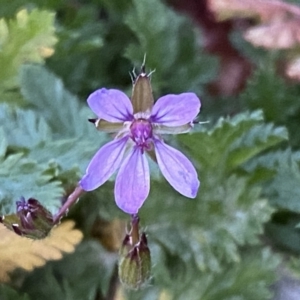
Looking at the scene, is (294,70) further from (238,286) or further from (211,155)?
(238,286)

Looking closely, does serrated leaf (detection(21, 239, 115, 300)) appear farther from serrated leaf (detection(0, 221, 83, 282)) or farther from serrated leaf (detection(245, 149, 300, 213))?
serrated leaf (detection(245, 149, 300, 213))

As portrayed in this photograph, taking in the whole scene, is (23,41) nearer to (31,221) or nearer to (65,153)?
(65,153)

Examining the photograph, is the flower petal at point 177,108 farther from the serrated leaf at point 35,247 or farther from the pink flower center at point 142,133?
the serrated leaf at point 35,247

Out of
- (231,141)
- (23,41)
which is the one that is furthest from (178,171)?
(23,41)


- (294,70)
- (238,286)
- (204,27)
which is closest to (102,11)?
(204,27)

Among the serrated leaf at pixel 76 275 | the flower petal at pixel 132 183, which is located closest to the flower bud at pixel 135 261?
the flower petal at pixel 132 183

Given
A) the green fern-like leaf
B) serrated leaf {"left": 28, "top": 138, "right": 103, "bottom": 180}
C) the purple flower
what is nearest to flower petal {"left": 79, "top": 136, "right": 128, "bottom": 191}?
the purple flower

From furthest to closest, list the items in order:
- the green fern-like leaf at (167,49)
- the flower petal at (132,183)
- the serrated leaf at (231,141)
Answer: the green fern-like leaf at (167,49)
the serrated leaf at (231,141)
the flower petal at (132,183)
